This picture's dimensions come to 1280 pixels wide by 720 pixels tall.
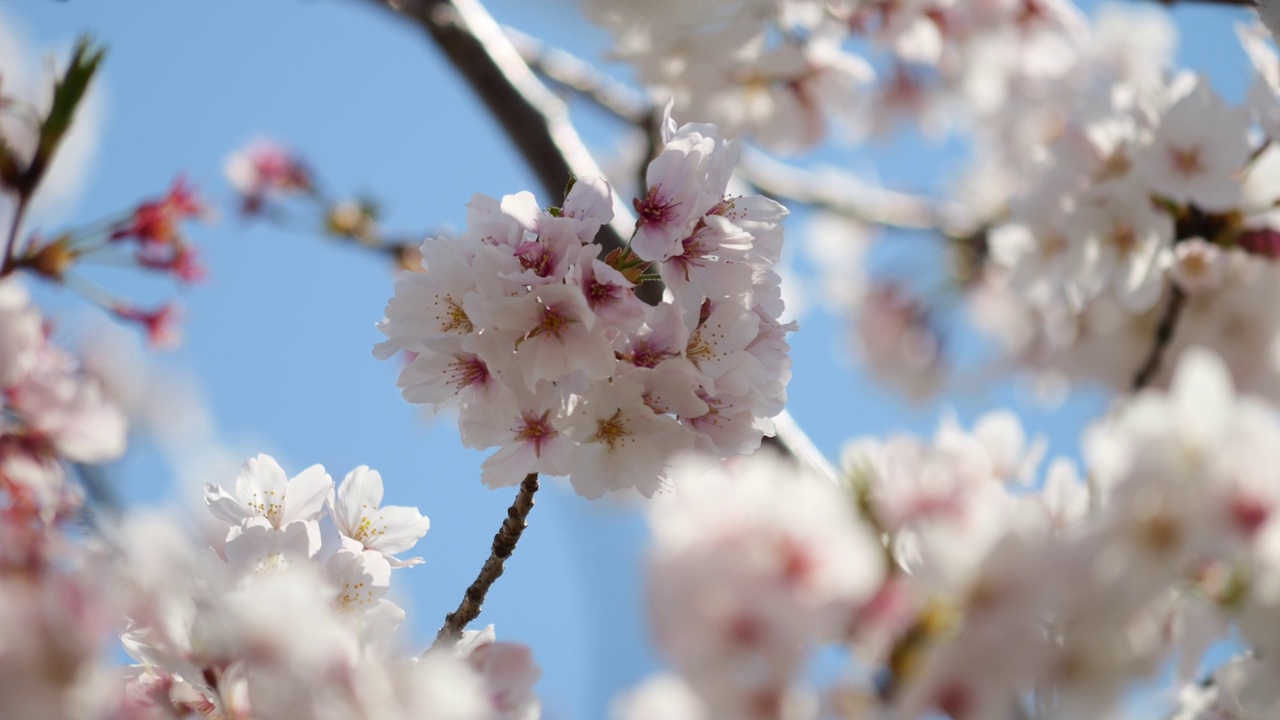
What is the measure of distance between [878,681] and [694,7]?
2.15 m

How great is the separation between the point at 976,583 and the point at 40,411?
1.72m

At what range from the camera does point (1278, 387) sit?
310 centimetres

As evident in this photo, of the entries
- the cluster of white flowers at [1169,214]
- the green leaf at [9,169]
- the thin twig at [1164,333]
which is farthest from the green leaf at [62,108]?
the thin twig at [1164,333]

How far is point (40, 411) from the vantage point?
5.98ft

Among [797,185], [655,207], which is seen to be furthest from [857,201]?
[655,207]

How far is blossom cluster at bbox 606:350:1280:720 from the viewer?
2.92 ft

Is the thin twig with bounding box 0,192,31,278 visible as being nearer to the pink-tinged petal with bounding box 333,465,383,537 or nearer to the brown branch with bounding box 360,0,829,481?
the pink-tinged petal with bounding box 333,465,383,537

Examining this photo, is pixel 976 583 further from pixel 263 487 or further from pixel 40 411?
pixel 40 411

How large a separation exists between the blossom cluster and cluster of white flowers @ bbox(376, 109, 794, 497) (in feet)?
1.19

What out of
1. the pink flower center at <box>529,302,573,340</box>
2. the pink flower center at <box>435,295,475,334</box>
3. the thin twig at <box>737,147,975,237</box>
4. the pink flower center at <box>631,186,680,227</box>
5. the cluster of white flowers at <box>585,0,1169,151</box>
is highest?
the pink flower center at <box>631,186,680,227</box>

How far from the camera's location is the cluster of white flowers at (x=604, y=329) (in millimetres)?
1297

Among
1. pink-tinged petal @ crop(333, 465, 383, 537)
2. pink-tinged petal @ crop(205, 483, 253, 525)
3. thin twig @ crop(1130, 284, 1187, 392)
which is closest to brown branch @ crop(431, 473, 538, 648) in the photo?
pink-tinged petal @ crop(333, 465, 383, 537)

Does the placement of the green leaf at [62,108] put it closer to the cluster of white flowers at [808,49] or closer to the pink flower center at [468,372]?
the pink flower center at [468,372]

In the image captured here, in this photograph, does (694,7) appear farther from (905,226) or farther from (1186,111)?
(905,226)
